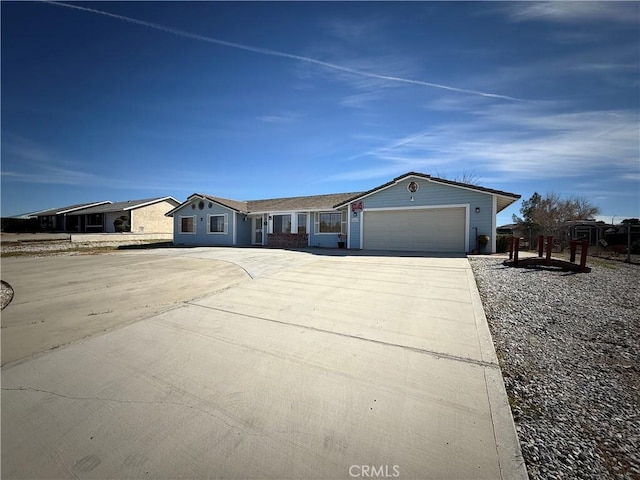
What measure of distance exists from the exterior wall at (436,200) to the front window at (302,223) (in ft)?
14.3

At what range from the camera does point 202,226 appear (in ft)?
77.8

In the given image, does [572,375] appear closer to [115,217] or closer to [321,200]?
[321,200]

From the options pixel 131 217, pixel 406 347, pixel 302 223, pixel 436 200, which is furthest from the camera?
pixel 131 217

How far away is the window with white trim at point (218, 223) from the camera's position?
22531mm

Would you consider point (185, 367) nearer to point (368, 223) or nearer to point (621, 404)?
point (621, 404)

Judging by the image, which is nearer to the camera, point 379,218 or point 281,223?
point 379,218

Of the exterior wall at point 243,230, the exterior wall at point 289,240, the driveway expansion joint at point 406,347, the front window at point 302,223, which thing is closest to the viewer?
the driveway expansion joint at point 406,347

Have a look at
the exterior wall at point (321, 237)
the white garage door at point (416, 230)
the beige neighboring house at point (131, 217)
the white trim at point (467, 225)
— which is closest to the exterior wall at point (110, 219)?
the beige neighboring house at point (131, 217)

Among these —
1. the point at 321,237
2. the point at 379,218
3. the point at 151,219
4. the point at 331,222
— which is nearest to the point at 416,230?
the point at 379,218

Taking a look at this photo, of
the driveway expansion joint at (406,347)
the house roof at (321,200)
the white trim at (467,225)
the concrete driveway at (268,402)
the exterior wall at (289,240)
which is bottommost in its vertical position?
the concrete driveway at (268,402)

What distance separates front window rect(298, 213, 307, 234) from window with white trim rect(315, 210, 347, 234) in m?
1.03

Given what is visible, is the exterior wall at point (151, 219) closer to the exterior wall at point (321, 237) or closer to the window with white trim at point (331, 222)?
the exterior wall at point (321, 237)

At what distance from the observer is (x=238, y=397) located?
2488 millimetres

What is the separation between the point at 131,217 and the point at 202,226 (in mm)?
12868
